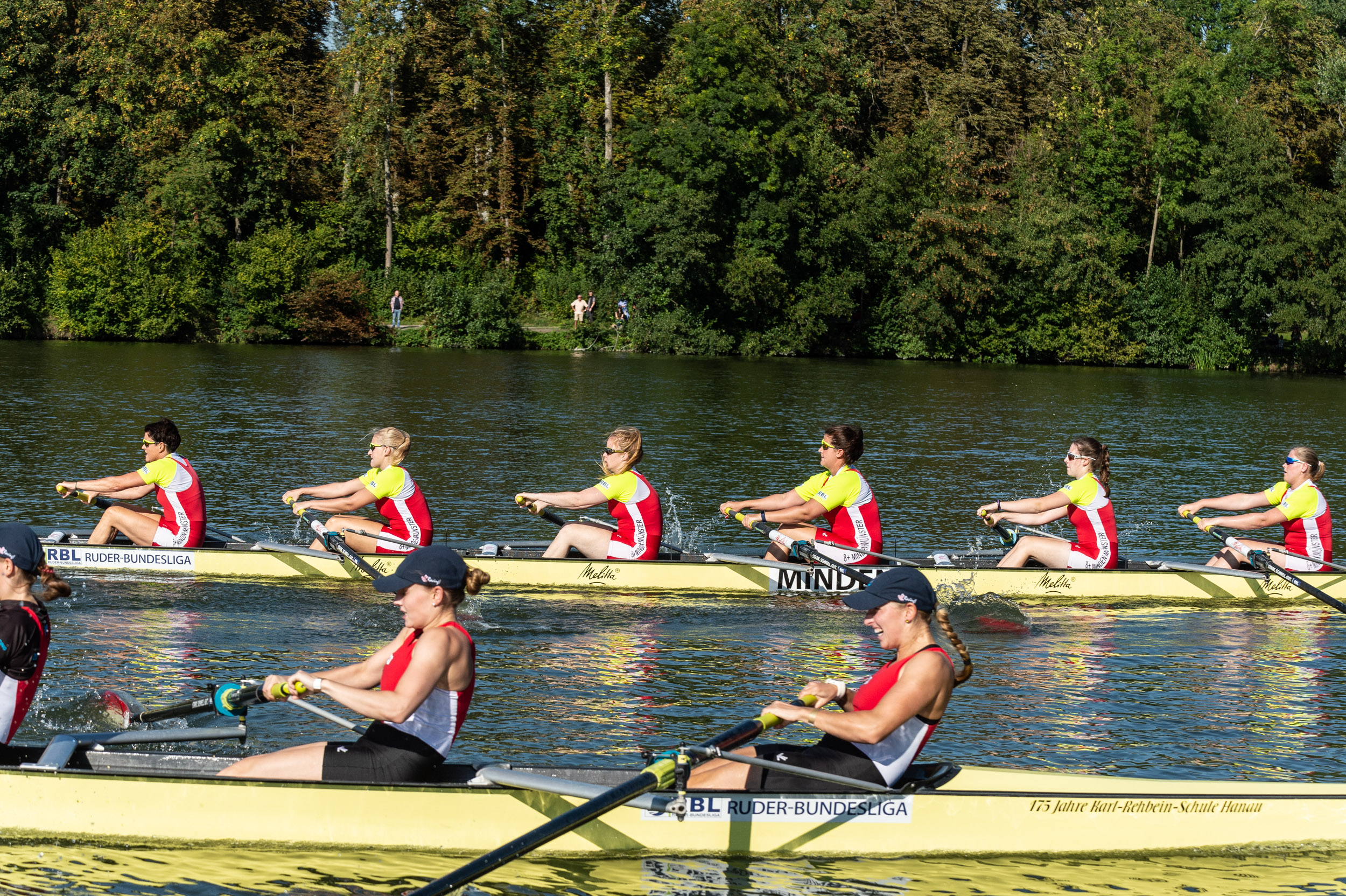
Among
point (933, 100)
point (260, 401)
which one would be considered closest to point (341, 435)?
point (260, 401)

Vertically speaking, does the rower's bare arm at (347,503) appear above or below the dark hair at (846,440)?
below

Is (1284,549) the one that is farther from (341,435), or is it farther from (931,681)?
(341,435)

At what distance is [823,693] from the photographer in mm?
7676

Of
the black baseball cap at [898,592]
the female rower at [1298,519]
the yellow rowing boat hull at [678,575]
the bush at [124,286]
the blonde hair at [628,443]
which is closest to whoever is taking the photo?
the black baseball cap at [898,592]

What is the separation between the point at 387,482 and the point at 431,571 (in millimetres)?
7835

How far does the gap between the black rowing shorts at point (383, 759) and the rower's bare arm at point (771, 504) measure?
7.72 metres

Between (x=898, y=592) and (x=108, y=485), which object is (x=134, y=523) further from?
(x=898, y=592)

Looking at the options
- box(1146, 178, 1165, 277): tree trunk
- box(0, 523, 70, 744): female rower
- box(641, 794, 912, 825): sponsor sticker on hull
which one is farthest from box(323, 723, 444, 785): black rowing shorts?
box(1146, 178, 1165, 277): tree trunk

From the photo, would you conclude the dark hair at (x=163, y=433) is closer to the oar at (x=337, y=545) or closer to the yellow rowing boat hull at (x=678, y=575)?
the yellow rowing boat hull at (x=678, y=575)

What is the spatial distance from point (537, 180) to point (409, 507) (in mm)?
52170

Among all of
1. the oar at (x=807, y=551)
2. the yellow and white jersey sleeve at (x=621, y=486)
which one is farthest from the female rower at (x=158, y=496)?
the oar at (x=807, y=551)

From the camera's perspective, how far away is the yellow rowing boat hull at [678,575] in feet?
49.2

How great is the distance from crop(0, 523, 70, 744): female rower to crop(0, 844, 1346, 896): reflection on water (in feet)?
2.82

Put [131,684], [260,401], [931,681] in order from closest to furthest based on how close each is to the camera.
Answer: [931,681]
[131,684]
[260,401]
